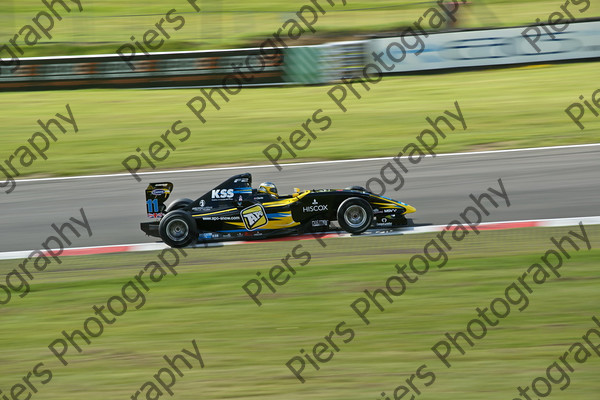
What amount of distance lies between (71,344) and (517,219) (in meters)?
6.75

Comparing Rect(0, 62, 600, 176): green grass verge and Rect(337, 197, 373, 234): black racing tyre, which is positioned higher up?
Rect(0, 62, 600, 176): green grass verge

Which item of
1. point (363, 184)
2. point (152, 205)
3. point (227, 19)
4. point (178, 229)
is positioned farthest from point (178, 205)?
point (227, 19)

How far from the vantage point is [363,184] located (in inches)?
531

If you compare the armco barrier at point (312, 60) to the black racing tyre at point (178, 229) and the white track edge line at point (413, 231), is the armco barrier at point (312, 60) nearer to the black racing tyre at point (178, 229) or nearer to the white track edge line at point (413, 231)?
the white track edge line at point (413, 231)

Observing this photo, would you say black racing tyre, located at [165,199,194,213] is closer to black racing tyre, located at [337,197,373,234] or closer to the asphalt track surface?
the asphalt track surface

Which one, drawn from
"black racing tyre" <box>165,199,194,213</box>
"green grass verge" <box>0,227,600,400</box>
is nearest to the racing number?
"black racing tyre" <box>165,199,194,213</box>

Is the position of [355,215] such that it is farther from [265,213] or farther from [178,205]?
[178,205]

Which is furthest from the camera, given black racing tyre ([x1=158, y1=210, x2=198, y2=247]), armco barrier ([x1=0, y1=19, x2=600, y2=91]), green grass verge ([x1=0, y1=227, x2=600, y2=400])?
armco barrier ([x1=0, y1=19, x2=600, y2=91])

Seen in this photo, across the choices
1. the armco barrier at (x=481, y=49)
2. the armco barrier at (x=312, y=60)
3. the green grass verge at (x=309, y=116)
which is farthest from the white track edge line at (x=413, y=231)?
the armco barrier at (x=481, y=49)

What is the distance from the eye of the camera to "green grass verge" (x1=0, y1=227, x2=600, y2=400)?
261 inches

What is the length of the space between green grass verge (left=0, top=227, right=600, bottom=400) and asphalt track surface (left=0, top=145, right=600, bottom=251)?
123cm

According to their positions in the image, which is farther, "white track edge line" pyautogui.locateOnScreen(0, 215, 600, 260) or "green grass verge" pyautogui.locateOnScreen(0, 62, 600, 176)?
"green grass verge" pyautogui.locateOnScreen(0, 62, 600, 176)

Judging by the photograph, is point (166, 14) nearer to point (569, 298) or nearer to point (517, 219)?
point (517, 219)

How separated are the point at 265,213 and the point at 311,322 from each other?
3.01 m
